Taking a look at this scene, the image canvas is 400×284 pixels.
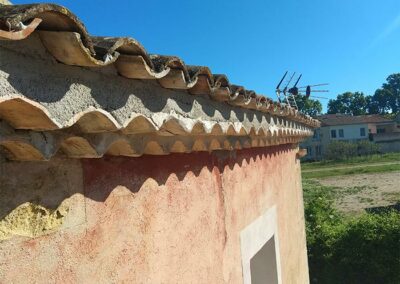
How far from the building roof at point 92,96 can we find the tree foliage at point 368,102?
9521cm

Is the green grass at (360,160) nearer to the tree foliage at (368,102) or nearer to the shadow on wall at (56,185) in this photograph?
the tree foliage at (368,102)

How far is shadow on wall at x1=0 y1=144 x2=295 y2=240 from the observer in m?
1.21

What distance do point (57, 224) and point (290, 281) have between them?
4.14 meters

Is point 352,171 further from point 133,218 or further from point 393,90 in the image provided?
point 393,90

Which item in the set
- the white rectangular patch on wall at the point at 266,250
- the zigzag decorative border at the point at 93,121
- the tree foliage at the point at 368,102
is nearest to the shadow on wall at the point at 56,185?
the zigzag decorative border at the point at 93,121

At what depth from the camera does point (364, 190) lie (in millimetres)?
35719

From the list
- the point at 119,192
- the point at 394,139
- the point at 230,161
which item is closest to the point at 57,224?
the point at 119,192

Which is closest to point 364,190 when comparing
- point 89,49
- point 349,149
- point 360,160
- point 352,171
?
point 352,171

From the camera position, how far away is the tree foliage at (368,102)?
91.2 meters

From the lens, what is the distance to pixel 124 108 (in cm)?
140

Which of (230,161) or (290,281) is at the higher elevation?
(230,161)

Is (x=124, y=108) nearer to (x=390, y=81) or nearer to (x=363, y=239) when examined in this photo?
(x=363, y=239)

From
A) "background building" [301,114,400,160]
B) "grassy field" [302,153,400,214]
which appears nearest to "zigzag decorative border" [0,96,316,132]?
"grassy field" [302,153,400,214]

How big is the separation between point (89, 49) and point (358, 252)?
13612mm
